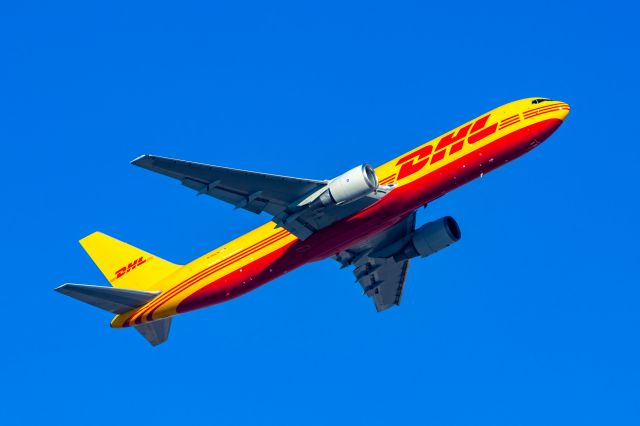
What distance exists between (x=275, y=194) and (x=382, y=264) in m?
13.7

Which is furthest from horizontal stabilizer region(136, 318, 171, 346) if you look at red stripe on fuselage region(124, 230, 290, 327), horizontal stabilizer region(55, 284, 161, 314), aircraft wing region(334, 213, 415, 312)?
aircraft wing region(334, 213, 415, 312)

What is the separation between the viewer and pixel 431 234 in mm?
59938

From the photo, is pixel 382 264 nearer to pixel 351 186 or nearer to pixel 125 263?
pixel 351 186

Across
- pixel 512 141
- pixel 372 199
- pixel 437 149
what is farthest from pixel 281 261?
pixel 512 141

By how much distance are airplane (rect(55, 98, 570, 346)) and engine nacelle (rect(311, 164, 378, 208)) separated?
53mm

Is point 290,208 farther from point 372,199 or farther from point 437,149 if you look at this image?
point 437,149

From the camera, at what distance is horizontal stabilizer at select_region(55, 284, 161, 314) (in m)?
55.8

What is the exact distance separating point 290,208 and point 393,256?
10812 millimetres

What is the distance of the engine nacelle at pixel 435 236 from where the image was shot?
5972 cm

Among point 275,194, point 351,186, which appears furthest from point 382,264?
point 351,186

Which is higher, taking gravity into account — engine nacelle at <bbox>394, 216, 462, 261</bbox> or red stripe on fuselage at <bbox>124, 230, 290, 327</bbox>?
engine nacelle at <bbox>394, 216, 462, 261</bbox>

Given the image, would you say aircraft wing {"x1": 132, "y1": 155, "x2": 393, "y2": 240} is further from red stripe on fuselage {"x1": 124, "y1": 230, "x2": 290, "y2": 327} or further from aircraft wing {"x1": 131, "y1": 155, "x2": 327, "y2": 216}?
red stripe on fuselage {"x1": 124, "y1": 230, "x2": 290, "y2": 327}

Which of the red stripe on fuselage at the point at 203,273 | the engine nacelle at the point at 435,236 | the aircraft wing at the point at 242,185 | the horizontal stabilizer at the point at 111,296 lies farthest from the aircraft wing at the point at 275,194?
the horizontal stabilizer at the point at 111,296

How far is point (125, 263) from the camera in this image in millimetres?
64312
